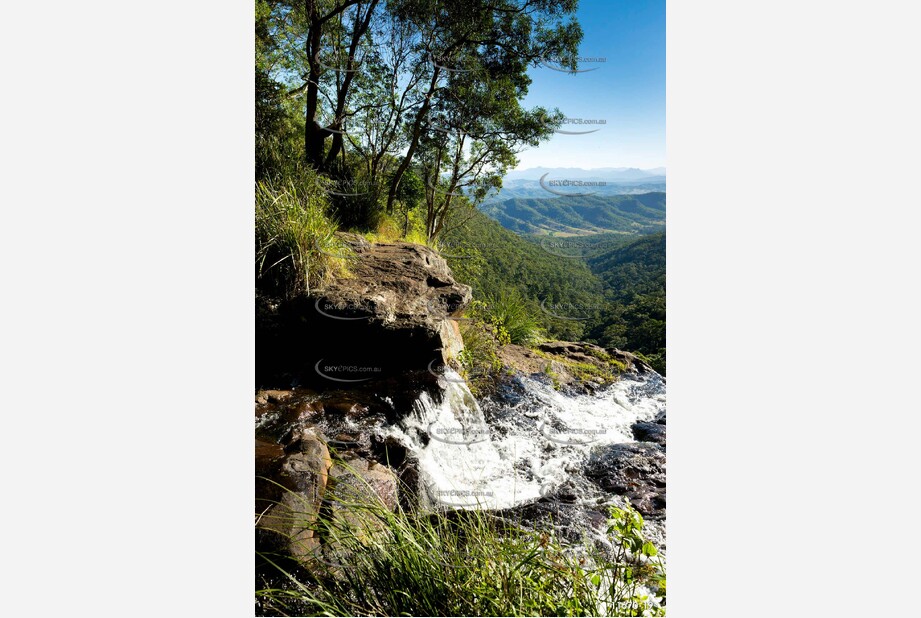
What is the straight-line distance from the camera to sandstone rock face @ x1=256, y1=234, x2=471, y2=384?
3.83 meters

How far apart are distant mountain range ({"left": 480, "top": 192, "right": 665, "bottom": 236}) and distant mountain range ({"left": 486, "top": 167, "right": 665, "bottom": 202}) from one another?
4cm

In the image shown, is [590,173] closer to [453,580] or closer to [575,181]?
[575,181]

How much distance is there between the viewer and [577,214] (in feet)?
12.0

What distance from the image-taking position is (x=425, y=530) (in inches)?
97.3

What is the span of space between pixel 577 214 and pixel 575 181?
246 mm

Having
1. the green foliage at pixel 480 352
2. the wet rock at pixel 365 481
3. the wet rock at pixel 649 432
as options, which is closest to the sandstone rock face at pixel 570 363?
the green foliage at pixel 480 352

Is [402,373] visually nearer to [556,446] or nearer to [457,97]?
[556,446]

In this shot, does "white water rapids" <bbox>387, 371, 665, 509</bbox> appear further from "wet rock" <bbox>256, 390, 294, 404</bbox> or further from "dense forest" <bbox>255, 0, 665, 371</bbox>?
"wet rock" <bbox>256, 390, 294, 404</bbox>

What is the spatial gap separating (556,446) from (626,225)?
168 cm

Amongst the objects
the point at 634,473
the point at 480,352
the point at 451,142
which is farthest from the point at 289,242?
the point at 634,473

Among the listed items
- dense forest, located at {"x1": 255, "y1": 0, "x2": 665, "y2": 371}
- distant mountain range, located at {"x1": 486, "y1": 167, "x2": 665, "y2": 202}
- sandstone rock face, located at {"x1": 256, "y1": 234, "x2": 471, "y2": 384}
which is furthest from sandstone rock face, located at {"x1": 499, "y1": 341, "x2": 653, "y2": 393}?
distant mountain range, located at {"x1": 486, "y1": 167, "x2": 665, "y2": 202}

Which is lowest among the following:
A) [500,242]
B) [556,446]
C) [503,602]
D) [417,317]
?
[503,602]

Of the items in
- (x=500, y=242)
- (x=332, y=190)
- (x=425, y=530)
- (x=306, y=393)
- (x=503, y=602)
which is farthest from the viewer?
(x=332, y=190)
